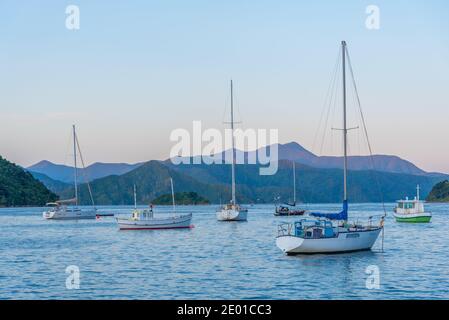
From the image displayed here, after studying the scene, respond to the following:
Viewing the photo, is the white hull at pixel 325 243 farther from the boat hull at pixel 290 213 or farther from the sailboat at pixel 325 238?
the boat hull at pixel 290 213

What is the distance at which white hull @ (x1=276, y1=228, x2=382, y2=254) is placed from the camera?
180 feet

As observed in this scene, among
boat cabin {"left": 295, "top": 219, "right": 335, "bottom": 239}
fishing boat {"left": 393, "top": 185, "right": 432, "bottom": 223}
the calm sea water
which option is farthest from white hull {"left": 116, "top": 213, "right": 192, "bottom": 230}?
boat cabin {"left": 295, "top": 219, "right": 335, "bottom": 239}

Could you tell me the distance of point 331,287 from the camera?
4072 cm

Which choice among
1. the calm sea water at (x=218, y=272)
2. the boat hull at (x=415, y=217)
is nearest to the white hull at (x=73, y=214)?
the boat hull at (x=415, y=217)

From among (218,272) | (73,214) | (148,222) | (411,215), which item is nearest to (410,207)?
(411,215)

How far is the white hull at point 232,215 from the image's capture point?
443 ft

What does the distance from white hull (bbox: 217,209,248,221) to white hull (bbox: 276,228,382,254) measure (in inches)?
3055

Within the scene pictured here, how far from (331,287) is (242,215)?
315 ft

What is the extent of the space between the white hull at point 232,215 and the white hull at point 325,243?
77585 millimetres

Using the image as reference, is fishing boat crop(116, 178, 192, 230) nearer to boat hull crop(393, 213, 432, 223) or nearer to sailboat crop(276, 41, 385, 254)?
boat hull crop(393, 213, 432, 223)

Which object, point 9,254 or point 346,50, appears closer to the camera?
point 346,50
